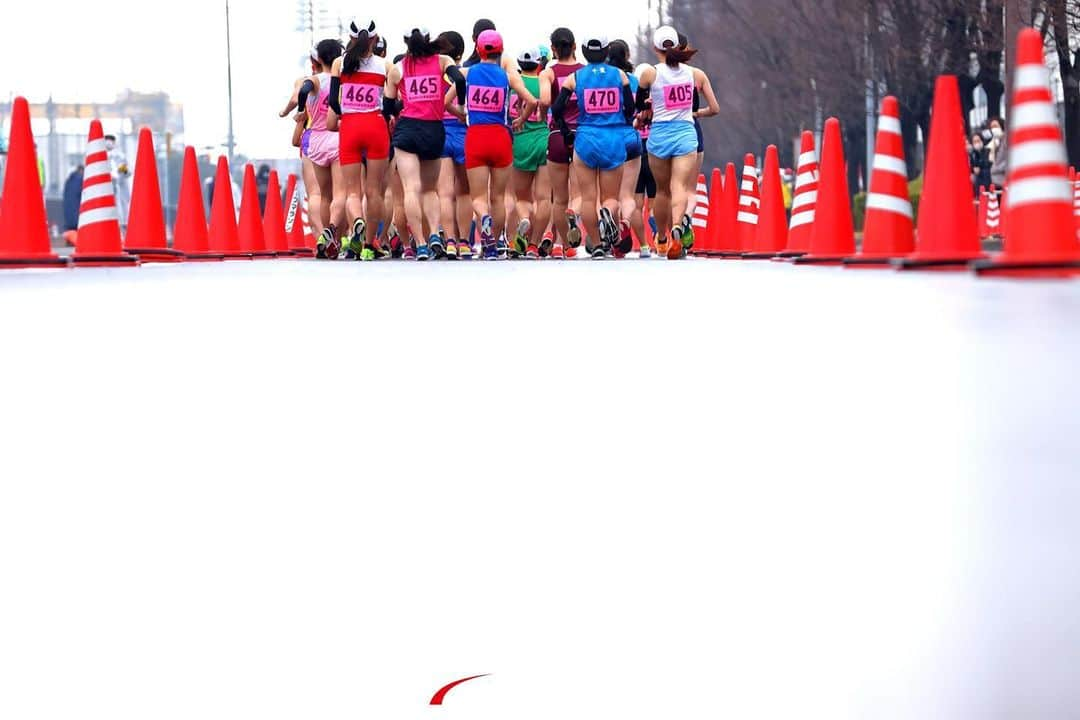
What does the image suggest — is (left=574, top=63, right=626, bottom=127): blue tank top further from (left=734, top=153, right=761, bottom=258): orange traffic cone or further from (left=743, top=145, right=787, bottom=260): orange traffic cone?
(left=734, top=153, right=761, bottom=258): orange traffic cone

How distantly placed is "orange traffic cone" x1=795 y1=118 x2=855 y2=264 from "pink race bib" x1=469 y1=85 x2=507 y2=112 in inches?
191

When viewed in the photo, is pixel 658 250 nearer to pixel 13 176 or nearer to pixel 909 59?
pixel 13 176

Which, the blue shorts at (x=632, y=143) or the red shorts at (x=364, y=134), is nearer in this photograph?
the red shorts at (x=364, y=134)

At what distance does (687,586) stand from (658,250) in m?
17.6

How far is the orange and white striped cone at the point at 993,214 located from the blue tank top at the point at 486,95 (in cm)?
2056

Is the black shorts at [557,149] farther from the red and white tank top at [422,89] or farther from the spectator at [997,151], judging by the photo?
the spectator at [997,151]

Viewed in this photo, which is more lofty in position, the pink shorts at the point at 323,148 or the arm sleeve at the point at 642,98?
the arm sleeve at the point at 642,98

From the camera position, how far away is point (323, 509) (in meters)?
4.23

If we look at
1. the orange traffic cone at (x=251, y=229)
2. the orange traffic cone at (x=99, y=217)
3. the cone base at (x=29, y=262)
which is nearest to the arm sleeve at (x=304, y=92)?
the orange traffic cone at (x=251, y=229)

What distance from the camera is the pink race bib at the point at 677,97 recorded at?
64.1ft

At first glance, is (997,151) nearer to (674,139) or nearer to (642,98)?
(642,98)

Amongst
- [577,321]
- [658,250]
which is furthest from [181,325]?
[658,250]

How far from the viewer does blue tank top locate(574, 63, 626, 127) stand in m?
19.2

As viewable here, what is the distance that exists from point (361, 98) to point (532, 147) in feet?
6.72
